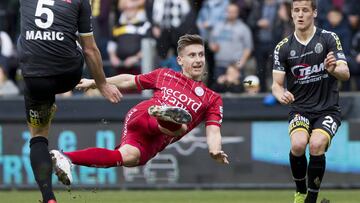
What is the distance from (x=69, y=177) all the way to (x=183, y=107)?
165 centimetres

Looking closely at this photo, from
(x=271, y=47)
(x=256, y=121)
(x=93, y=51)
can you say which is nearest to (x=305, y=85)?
(x=93, y=51)

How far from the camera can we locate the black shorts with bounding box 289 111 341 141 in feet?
39.3

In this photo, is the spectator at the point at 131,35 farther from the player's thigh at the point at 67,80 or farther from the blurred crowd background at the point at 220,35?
the player's thigh at the point at 67,80

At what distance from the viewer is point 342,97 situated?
652 inches

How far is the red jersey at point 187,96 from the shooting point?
1148 cm

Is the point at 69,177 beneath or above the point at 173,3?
beneath

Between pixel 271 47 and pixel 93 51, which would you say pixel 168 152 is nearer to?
pixel 271 47

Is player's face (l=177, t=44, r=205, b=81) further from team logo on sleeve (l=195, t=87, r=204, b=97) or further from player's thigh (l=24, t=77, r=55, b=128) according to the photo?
player's thigh (l=24, t=77, r=55, b=128)

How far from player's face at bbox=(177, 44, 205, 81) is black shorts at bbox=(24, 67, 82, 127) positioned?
1.25 m

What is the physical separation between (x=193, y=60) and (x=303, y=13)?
4.74 feet

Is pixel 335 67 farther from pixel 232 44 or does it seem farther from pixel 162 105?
pixel 232 44

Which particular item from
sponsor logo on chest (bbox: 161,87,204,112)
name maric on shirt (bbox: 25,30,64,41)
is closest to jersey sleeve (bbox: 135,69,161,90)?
sponsor logo on chest (bbox: 161,87,204,112)

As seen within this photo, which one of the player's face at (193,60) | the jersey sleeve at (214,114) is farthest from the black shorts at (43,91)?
the jersey sleeve at (214,114)

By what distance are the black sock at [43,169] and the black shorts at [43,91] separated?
15.7 inches
